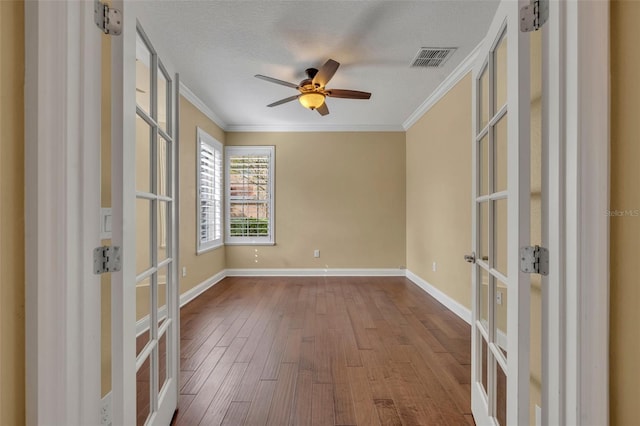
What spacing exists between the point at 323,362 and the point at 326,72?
238 cm

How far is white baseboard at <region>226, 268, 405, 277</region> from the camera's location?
5016mm

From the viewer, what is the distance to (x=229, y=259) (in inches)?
199

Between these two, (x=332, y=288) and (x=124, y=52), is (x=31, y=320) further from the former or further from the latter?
(x=332, y=288)

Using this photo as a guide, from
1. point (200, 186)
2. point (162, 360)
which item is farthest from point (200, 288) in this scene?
point (162, 360)

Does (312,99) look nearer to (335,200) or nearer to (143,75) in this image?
(143,75)

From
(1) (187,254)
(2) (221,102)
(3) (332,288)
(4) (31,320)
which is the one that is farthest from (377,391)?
(2) (221,102)

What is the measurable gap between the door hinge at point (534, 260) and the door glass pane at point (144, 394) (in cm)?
144

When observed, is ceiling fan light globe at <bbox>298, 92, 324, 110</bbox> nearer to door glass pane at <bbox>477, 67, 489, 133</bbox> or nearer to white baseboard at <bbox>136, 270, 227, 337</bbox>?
door glass pane at <bbox>477, 67, 489, 133</bbox>

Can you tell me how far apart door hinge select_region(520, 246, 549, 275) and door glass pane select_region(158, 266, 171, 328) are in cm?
148

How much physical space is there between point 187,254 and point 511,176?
11.8 feet

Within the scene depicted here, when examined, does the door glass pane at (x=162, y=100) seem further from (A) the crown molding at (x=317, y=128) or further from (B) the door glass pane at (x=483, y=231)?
(A) the crown molding at (x=317, y=128)

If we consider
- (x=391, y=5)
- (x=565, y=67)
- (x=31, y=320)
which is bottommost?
(x=31, y=320)

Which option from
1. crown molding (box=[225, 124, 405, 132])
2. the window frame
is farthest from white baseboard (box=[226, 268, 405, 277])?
crown molding (box=[225, 124, 405, 132])

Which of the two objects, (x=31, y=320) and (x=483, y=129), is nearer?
(x=31, y=320)
